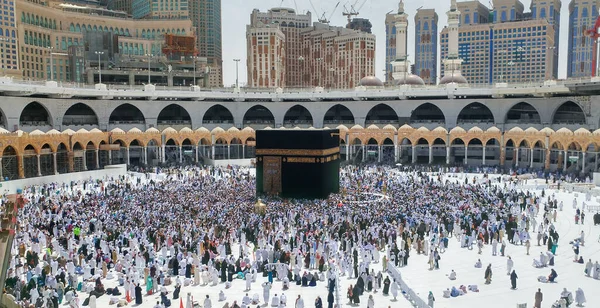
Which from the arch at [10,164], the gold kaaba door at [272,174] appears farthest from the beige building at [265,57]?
the gold kaaba door at [272,174]

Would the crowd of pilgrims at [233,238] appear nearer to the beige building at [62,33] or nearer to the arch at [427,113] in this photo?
the arch at [427,113]

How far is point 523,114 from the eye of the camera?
40.4m

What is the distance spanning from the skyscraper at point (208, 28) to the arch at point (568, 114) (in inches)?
3050

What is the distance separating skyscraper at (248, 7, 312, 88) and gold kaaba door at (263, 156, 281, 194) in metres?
92.3

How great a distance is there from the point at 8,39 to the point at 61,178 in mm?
43960

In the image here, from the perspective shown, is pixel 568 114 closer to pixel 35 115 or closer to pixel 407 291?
pixel 407 291

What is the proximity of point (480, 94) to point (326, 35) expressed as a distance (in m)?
68.9

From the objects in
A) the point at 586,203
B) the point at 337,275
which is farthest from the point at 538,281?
the point at 586,203

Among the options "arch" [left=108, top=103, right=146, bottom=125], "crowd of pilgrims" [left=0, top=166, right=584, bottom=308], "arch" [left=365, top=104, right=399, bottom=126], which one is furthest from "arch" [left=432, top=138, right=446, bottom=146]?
"arch" [left=108, top=103, right=146, bottom=125]

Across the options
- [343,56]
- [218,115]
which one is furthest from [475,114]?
[343,56]

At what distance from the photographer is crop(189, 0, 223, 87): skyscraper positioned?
10812cm

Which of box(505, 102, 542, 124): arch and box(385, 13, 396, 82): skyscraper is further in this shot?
box(385, 13, 396, 82): skyscraper

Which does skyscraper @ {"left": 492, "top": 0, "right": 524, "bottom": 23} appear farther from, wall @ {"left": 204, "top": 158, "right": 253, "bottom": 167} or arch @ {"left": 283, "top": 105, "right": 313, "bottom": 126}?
wall @ {"left": 204, "top": 158, "right": 253, "bottom": 167}

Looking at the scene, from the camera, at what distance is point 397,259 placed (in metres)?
14.6
